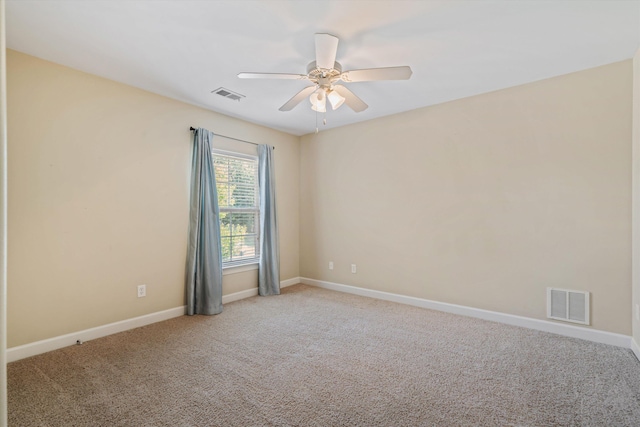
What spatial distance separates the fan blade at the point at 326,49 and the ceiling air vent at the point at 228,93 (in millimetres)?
1385

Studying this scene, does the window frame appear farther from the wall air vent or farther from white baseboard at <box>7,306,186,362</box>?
the wall air vent

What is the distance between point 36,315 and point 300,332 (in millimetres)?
A: 2276

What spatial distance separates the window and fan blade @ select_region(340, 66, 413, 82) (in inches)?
90.5

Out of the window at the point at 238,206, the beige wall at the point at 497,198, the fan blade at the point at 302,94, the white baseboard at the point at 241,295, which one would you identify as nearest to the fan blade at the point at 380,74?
the fan blade at the point at 302,94

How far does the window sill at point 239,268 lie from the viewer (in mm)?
3973

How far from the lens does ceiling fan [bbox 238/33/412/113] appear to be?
6.76 feet

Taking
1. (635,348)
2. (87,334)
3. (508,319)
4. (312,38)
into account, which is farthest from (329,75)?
(635,348)

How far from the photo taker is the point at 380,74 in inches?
86.3

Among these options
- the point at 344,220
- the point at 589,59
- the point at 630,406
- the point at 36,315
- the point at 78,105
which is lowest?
the point at 630,406

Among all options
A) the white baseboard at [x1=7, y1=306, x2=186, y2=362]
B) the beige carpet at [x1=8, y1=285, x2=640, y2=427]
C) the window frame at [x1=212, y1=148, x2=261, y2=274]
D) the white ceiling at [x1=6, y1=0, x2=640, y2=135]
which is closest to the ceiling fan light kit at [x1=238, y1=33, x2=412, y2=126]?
the white ceiling at [x1=6, y1=0, x2=640, y2=135]

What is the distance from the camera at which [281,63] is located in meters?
2.63

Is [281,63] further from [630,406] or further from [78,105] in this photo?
[630,406]

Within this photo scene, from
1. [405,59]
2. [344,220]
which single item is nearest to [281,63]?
[405,59]

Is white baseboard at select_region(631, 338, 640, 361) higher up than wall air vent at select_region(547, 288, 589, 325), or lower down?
lower down
